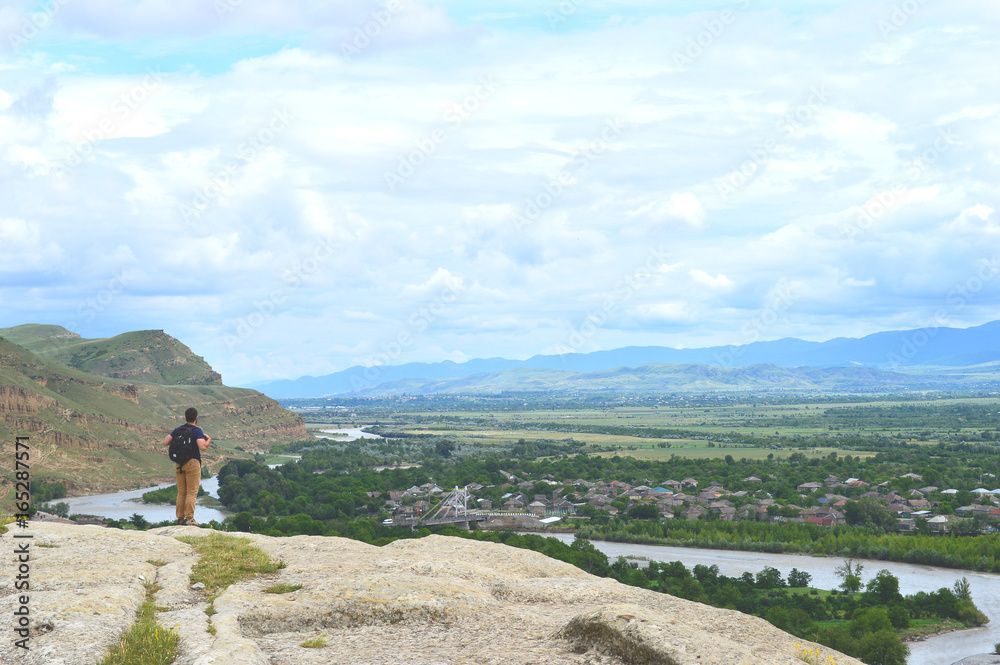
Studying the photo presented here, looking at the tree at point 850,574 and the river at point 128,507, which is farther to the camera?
the river at point 128,507

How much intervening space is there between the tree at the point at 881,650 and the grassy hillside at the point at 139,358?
148051 mm

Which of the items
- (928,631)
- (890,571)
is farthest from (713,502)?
(928,631)

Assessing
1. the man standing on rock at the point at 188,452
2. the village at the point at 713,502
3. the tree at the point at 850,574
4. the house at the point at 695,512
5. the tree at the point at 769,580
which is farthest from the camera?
the house at the point at 695,512

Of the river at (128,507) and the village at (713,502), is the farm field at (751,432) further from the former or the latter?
the river at (128,507)

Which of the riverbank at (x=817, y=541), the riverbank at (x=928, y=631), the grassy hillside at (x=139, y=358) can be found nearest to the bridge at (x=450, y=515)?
the riverbank at (x=817, y=541)

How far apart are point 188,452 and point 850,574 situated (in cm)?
3960

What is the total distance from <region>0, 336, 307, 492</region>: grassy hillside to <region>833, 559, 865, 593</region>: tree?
6871 cm

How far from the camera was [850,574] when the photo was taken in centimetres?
4331

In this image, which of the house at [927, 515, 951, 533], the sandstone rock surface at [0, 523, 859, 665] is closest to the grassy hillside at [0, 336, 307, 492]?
the house at [927, 515, 951, 533]

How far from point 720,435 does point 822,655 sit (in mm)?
142900

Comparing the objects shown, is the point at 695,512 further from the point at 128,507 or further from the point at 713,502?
the point at 128,507

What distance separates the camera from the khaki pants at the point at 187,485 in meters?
13.8

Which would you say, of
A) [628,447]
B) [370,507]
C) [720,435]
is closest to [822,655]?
[370,507]

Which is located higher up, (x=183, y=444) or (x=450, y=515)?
(x=183, y=444)
